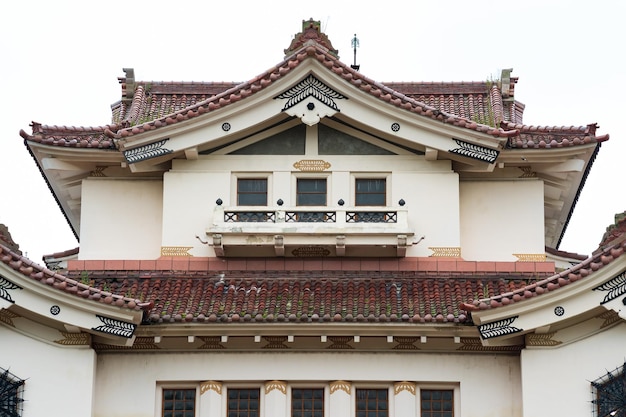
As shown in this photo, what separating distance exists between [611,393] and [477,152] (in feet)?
22.5

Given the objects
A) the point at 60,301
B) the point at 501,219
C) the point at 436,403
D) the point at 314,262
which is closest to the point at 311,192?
the point at 314,262

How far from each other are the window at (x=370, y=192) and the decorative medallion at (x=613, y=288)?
6761 millimetres

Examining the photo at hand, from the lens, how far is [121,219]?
39.8 m

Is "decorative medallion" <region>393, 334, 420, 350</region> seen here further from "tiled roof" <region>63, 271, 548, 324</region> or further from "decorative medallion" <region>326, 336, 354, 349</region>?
"decorative medallion" <region>326, 336, 354, 349</region>

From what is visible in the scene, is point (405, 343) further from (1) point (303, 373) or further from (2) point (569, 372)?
→ (2) point (569, 372)

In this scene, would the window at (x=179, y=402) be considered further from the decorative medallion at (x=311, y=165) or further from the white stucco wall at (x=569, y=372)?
the white stucco wall at (x=569, y=372)

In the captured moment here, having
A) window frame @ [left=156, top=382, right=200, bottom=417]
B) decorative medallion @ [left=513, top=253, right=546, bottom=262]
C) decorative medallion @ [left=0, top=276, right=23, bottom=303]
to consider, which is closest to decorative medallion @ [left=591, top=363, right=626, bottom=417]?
decorative medallion @ [left=513, top=253, right=546, bottom=262]

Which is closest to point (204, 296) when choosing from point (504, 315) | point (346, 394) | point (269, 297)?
point (269, 297)

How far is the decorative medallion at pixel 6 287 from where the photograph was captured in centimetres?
3481

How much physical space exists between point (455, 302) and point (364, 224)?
2.99m

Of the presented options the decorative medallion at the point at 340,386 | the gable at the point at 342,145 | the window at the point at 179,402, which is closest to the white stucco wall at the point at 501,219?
the gable at the point at 342,145

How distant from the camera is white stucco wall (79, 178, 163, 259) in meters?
39.4

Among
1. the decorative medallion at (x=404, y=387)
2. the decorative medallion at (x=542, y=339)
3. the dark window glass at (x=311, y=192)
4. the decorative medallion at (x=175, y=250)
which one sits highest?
the dark window glass at (x=311, y=192)

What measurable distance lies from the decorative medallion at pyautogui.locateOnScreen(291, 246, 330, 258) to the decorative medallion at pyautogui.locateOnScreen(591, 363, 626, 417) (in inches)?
275
